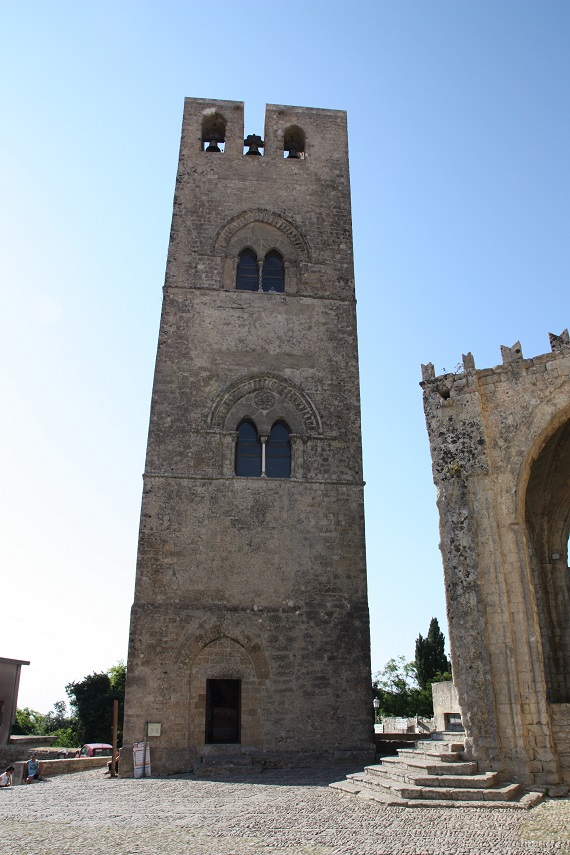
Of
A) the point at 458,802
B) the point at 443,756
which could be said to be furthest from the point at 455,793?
the point at 443,756

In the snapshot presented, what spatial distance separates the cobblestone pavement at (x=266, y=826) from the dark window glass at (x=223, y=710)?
3576mm

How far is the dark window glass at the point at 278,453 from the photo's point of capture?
47.2ft

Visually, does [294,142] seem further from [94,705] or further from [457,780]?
[94,705]

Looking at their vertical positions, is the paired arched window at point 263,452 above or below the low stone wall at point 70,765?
above

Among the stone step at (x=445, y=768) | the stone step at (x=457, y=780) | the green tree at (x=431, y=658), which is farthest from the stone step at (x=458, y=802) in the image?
the green tree at (x=431, y=658)

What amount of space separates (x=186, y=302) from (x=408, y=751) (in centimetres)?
1065

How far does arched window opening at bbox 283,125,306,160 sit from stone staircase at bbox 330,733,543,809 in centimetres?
1586

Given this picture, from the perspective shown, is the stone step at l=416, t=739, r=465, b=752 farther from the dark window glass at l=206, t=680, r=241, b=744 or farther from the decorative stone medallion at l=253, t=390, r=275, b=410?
the decorative stone medallion at l=253, t=390, r=275, b=410

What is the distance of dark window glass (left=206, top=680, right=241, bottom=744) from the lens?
12.4 meters

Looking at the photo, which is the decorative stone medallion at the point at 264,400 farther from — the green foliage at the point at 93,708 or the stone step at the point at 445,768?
the green foliage at the point at 93,708

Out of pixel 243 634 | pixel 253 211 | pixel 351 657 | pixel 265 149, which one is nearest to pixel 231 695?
pixel 243 634

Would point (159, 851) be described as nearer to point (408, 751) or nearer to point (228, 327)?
point (408, 751)

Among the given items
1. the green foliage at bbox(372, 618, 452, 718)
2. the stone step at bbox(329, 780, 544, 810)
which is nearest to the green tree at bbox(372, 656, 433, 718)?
the green foliage at bbox(372, 618, 452, 718)

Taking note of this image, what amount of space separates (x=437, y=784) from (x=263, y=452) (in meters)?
8.08
